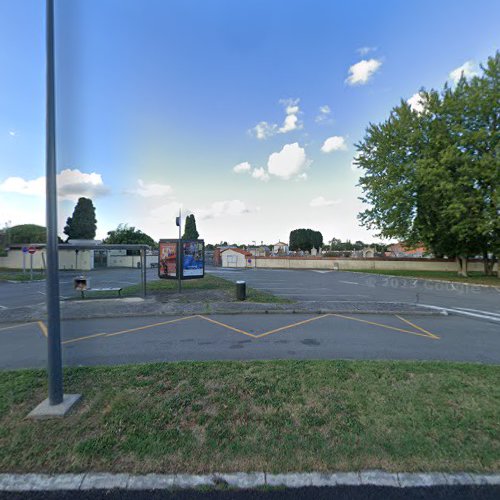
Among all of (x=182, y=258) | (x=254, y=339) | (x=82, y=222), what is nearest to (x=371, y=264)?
(x=182, y=258)

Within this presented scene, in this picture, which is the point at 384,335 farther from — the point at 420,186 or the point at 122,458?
the point at 420,186

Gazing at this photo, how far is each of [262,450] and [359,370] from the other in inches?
91.5

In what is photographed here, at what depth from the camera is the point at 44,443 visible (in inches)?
101

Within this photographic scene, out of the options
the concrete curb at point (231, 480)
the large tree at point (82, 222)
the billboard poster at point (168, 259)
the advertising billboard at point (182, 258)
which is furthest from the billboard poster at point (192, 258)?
the large tree at point (82, 222)

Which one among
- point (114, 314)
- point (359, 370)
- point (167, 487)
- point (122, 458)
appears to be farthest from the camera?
point (114, 314)

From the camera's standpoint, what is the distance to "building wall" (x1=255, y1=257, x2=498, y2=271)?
103ft

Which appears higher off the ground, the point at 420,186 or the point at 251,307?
the point at 420,186

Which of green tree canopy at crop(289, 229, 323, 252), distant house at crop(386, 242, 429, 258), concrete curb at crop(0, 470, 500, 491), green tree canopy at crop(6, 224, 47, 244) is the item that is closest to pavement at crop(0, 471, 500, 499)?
concrete curb at crop(0, 470, 500, 491)

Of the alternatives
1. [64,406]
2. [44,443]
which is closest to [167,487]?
[44,443]

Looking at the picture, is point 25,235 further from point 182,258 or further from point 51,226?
point 51,226

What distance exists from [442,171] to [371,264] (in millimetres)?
16507

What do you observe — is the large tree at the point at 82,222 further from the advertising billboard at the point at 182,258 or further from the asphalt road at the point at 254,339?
the asphalt road at the point at 254,339

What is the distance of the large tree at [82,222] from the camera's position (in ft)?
150

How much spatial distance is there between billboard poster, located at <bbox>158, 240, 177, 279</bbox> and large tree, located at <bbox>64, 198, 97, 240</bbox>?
40219 millimetres
